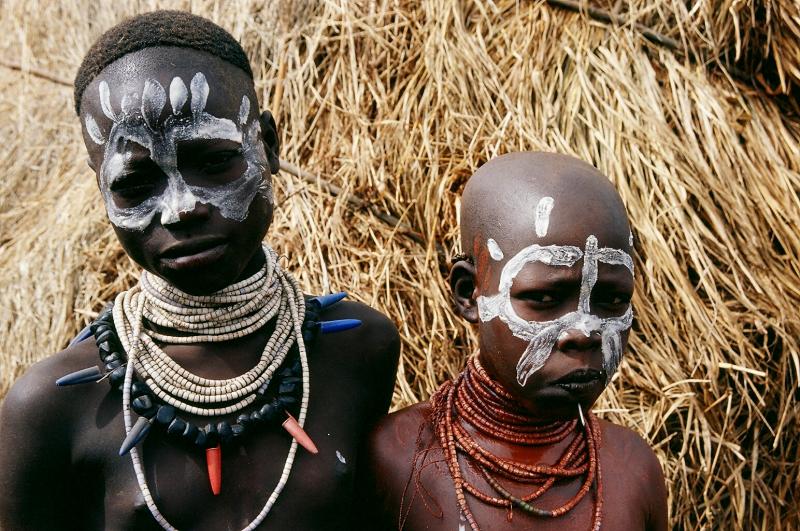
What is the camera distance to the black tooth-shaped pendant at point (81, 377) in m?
1.86

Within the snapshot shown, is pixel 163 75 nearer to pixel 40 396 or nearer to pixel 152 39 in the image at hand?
pixel 152 39

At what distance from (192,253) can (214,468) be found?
46 centimetres

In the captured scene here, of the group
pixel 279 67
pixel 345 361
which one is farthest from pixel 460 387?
pixel 279 67

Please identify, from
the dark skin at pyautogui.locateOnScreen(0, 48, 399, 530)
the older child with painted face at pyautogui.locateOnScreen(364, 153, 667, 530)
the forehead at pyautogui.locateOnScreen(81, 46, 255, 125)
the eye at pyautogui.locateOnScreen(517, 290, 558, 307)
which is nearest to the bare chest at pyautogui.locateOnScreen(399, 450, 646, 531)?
the older child with painted face at pyautogui.locateOnScreen(364, 153, 667, 530)

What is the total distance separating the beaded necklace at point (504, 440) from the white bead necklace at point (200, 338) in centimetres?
36

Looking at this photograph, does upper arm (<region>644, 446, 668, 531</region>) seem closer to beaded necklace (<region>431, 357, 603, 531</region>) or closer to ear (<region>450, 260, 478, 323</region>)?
beaded necklace (<region>431, 357, 603, 531</region>)

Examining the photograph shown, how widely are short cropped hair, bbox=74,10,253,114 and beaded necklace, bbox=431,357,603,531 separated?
934 millimetres

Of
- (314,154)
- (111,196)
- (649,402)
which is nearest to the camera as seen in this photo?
(111,196)

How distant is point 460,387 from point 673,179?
56.6 inches

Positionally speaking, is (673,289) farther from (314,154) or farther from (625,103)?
(314,154)

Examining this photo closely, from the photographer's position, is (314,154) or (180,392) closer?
(180,392)

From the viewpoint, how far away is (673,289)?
316 centimetres

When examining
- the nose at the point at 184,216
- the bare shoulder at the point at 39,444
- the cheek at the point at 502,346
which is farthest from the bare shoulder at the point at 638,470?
the bare shoulder at the point at 39,444

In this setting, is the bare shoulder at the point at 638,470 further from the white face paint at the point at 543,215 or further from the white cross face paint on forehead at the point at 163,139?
the white cross face paint on forehead at the point at 163,139
